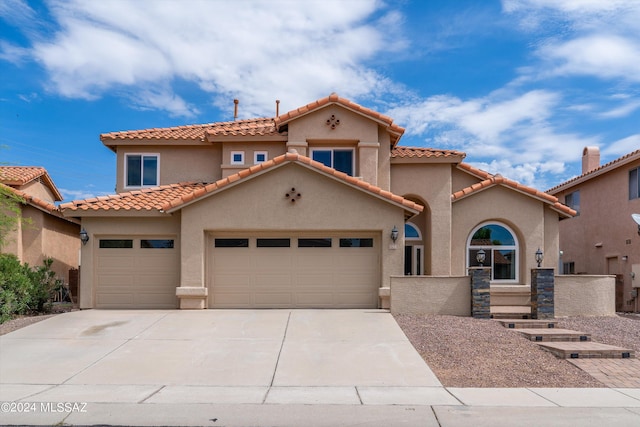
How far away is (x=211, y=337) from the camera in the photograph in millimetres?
11812

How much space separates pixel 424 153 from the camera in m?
18.6

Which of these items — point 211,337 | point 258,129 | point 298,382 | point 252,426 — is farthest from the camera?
point 258,129

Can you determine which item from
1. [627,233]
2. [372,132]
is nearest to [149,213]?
[372,132]

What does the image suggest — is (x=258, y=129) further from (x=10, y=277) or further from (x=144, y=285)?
(x=10, y=277)

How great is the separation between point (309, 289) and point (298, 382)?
20.0 ft

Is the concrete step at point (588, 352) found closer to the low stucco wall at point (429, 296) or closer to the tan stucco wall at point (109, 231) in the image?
the low stucco wall at point (429, 296)

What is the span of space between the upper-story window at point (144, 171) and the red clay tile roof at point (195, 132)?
758mm

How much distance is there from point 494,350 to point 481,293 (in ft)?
10.7

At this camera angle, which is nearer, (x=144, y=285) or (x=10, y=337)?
(x=10, y=337)

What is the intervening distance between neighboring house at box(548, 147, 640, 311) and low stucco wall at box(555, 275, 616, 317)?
5162 millimetres

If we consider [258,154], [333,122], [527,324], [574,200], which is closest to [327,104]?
[333,122]

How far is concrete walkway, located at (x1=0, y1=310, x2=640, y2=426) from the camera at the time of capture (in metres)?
7.11

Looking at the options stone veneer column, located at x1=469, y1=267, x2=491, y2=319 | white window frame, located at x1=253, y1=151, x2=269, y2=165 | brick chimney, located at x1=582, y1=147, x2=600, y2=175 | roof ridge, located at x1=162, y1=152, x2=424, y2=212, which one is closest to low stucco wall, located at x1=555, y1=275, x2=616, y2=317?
stone veneer column, located at x1=469, y1=267, x2=491, y2=319

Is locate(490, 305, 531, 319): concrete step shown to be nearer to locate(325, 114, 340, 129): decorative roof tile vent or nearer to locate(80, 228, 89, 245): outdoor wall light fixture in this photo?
locate(325, 114, 340, 129): decorative roof tile vent
